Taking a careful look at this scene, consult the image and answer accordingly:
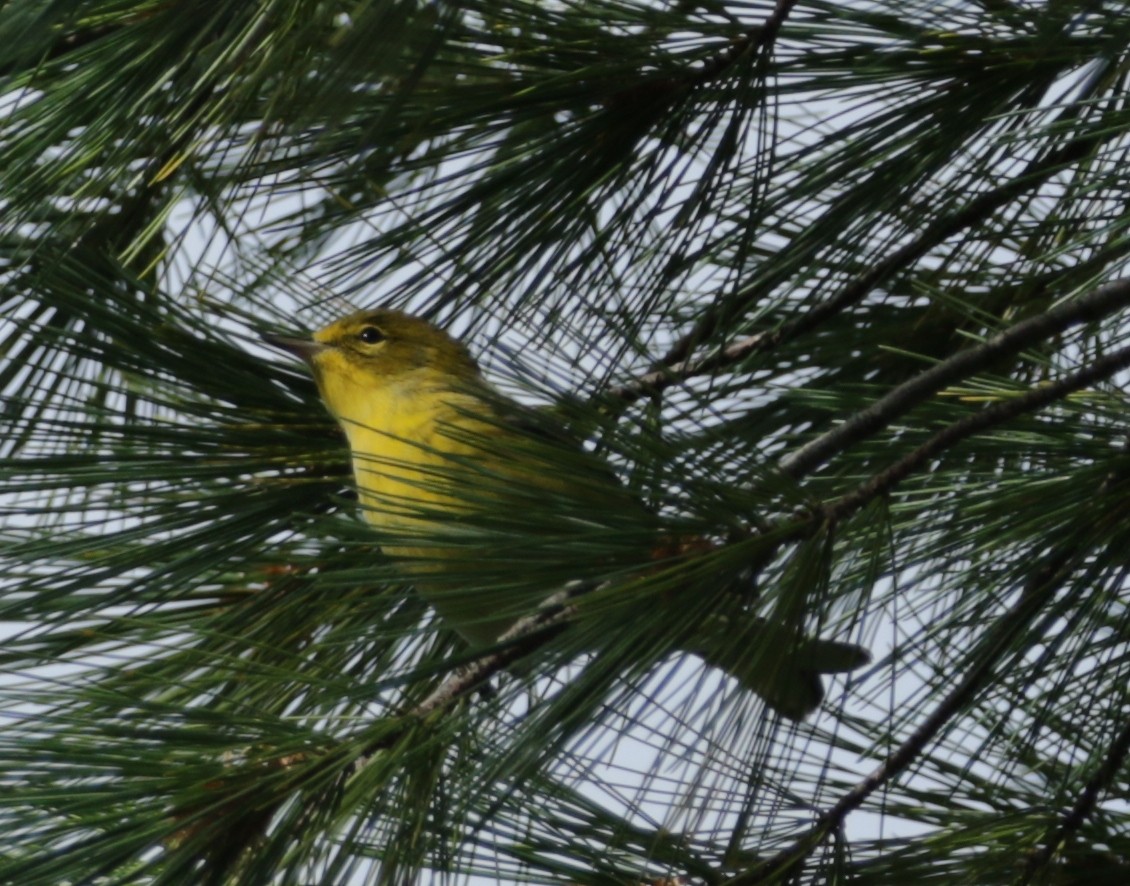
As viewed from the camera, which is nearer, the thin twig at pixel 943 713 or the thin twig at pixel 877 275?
the thin twig at pixel 943 713

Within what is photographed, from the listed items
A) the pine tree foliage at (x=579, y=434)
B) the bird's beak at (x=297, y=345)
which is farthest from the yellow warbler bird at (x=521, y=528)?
the bird's beak at (x=297, y=345)

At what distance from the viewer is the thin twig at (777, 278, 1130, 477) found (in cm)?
174

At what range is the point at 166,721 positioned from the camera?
74.1 inches

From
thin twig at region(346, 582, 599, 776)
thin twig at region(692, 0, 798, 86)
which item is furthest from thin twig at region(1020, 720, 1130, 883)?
thin twig at region(692, 0, 798, 86)

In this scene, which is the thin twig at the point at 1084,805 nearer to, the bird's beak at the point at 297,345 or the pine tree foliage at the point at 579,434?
the pine tree foliage at the point at 579,434

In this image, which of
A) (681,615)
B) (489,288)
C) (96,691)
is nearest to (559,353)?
(489,288)

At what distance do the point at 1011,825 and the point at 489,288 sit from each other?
108 cm

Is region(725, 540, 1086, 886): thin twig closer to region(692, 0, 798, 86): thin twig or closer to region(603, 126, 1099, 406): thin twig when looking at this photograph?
region(603, 126, 1099, 406): thin twig

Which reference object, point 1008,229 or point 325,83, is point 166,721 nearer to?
point 325,83

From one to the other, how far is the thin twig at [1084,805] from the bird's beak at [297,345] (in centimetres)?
148

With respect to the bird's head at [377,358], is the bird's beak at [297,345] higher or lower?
lower

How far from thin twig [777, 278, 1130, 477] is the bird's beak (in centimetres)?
130

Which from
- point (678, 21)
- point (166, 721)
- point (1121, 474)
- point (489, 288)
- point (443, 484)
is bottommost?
point (166, 721)

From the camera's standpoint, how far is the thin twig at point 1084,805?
2.25 m
